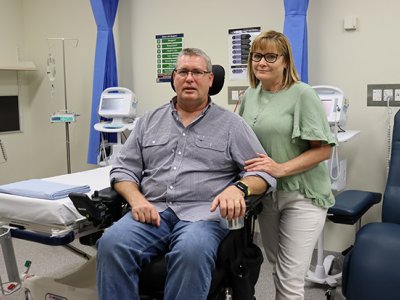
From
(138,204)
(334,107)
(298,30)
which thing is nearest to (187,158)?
(138,204)

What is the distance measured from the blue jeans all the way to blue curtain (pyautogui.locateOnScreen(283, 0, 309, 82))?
5.33ft

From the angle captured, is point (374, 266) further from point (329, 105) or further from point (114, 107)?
point (114, 107)

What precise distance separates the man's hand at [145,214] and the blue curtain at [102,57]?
217 centimetres

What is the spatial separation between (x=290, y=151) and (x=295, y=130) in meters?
0.10

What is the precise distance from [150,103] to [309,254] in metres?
2.50

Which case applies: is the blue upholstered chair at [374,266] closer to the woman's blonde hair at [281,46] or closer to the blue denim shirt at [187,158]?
the blue denim shirt at [187,158]

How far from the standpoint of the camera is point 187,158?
188 cm

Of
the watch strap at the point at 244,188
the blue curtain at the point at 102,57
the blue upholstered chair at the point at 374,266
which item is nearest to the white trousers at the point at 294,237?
the watch strap at the point at 244,188

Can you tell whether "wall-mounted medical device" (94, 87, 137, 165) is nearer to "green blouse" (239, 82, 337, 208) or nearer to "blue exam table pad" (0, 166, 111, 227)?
"blue exam table pad" (0, 166, 111, 227)

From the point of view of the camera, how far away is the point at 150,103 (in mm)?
4055

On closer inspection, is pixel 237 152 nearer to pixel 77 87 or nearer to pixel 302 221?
pixel 302 221

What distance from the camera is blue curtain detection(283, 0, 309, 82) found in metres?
3.00

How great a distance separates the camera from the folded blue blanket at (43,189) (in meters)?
1.82

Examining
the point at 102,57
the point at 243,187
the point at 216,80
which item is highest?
the point at 102,57
